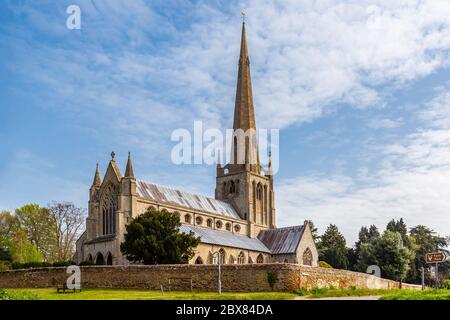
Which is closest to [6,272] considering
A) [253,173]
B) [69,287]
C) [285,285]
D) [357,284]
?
[69,287]

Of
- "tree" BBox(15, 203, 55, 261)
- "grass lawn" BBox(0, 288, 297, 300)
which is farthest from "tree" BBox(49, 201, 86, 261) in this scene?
"grass lawn" BBox(0, 288, 297, 300)

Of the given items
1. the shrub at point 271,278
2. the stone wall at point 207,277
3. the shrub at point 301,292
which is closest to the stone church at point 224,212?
the stone wall at point 207,277

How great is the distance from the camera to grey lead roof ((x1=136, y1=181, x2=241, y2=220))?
64.6m

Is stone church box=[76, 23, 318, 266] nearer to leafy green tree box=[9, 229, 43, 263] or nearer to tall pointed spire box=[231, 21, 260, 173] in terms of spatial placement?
tall pointed spire box=[231, 21, 260, 173]

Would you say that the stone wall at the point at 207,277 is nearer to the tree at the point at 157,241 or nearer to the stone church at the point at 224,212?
the tree at the point at 157,241

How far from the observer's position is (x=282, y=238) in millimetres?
78812

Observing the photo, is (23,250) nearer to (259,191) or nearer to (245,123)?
(259,191)

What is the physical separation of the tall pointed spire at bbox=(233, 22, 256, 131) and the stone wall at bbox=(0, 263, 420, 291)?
1830 inches

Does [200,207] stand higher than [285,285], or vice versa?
[200,207]

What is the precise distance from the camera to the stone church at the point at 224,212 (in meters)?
60.5

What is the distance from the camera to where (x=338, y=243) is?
101750 millimetres
